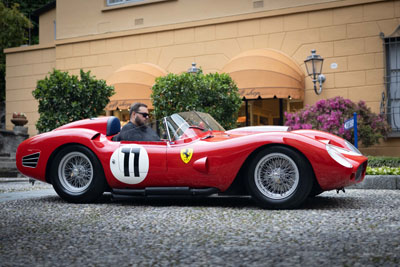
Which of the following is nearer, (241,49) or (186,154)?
(186,154)

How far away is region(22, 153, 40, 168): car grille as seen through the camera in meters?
5.66

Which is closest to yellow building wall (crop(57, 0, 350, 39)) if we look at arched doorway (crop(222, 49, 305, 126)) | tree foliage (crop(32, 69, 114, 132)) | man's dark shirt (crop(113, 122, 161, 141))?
arched doorway (crop(222, 49, 305, 126))

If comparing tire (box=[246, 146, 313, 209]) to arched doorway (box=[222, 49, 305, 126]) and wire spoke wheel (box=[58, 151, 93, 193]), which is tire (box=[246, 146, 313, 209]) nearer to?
wire spoke wheel (box=[58, 151, 93, 193])

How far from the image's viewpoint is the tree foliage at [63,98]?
13.2m

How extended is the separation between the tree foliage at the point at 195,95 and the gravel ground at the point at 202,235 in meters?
6.82

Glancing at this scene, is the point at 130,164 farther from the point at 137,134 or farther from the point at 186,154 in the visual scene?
the point at 186,154

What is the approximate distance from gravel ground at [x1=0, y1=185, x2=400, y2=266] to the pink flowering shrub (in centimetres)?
686

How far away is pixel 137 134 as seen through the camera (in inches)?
211

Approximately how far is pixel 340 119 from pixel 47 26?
683 inches

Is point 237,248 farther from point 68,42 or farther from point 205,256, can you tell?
point 68,42

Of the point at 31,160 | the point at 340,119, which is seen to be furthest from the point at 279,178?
the point at 340,119

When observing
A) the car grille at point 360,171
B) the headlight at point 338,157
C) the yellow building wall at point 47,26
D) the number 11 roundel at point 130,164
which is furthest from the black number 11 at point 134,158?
the yellow building wall at point 47,26

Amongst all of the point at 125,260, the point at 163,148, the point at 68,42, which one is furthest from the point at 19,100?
the point at 125,260

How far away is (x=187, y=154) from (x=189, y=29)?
12043 millimetres
